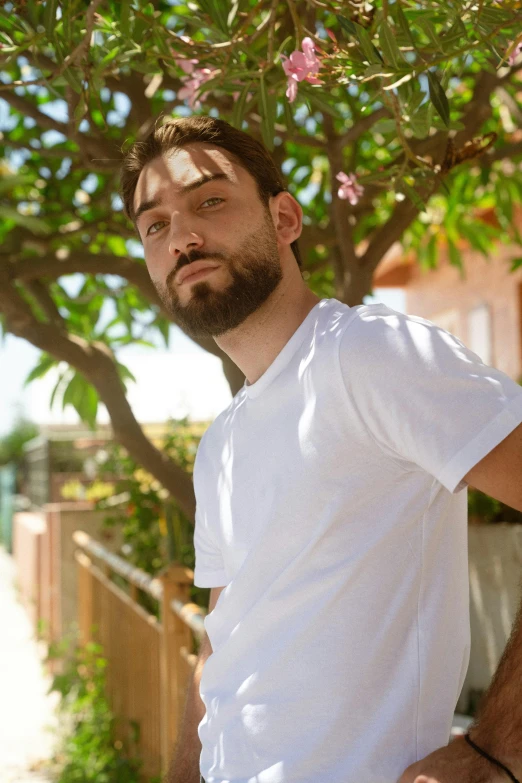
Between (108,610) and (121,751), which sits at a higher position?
(108,610)

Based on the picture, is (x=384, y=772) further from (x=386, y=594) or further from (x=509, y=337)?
(x=509, y=337)

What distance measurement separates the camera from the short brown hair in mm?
1991

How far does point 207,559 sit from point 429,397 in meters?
0.86

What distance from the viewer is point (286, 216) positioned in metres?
2.01

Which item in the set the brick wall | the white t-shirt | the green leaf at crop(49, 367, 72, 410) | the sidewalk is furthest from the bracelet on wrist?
the brick wall

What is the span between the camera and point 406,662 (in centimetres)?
153

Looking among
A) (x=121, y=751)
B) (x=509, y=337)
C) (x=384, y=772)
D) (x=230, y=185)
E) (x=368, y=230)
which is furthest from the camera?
(x=509, y=337)

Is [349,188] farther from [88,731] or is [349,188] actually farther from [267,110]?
[88,731]

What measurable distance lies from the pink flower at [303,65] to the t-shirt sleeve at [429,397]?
0.67 meters

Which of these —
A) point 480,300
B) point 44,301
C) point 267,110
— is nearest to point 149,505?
point 44,301

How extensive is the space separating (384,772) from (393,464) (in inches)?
19.5

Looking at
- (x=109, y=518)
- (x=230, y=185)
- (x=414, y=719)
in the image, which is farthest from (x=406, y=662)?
(x=109, y=518)

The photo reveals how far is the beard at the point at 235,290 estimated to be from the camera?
5.96 ft

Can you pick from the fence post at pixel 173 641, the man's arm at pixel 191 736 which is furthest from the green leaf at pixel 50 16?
the fence post at pixel 173 641
